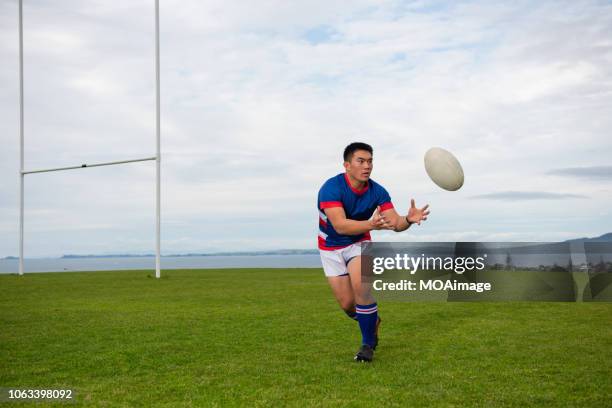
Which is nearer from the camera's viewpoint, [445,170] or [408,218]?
[408,218]

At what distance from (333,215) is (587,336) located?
15.1ft

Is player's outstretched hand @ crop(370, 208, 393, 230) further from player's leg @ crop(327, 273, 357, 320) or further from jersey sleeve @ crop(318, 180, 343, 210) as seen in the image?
player's leg @ crop(327, 273, 357, 320)

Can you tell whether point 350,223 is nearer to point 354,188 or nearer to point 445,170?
point 354,188

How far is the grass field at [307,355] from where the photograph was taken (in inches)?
202

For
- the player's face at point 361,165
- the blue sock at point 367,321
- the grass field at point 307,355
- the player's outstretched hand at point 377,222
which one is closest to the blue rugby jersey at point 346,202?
the player's face at point 361,165

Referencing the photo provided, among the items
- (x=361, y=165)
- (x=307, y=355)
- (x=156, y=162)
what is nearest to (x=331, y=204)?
(x=361, y=165)

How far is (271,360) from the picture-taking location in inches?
265

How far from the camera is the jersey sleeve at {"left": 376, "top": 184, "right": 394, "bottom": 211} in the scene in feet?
23.0

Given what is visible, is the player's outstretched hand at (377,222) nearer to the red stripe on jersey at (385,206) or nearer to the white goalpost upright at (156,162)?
the red stripe on jersey at (385,206)

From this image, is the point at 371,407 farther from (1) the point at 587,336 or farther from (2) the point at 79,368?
(1) the point at 587,336

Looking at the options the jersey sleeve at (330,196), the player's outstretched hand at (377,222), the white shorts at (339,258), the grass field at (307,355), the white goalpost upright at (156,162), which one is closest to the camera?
the grass field at (307,355)

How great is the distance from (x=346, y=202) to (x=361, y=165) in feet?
1.59

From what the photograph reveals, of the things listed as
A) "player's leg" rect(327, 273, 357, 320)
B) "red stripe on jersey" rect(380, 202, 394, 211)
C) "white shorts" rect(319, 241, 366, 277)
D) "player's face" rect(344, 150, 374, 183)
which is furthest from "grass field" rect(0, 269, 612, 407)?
"player's face" rect(344, 150, 374, 183)

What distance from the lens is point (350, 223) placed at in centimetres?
625
